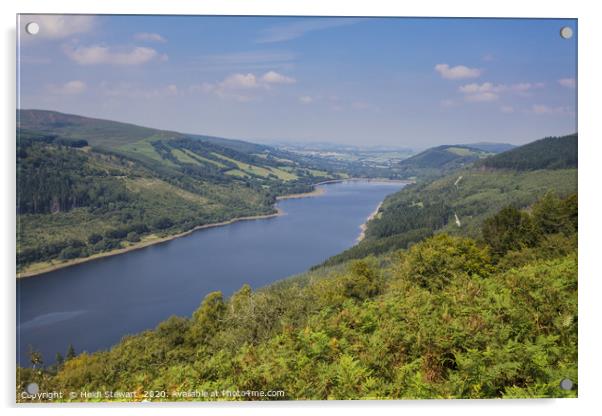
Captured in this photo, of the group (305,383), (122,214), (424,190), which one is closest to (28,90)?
(122,214)

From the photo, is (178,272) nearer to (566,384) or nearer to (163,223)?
(163,223)

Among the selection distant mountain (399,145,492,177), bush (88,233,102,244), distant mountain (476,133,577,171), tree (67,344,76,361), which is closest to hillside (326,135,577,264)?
distant mountain (476,133,577,171)

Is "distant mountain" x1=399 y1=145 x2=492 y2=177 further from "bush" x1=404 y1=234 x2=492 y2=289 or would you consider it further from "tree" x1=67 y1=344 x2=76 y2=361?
"tree" x1=67 y1=344 x2=76 y2=361

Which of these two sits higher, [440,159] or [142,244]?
[440,159]

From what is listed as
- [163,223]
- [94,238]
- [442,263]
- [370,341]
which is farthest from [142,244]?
[370,341]

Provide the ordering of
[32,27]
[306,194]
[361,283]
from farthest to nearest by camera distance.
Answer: [306,194] < [361,283] < [32,27]
